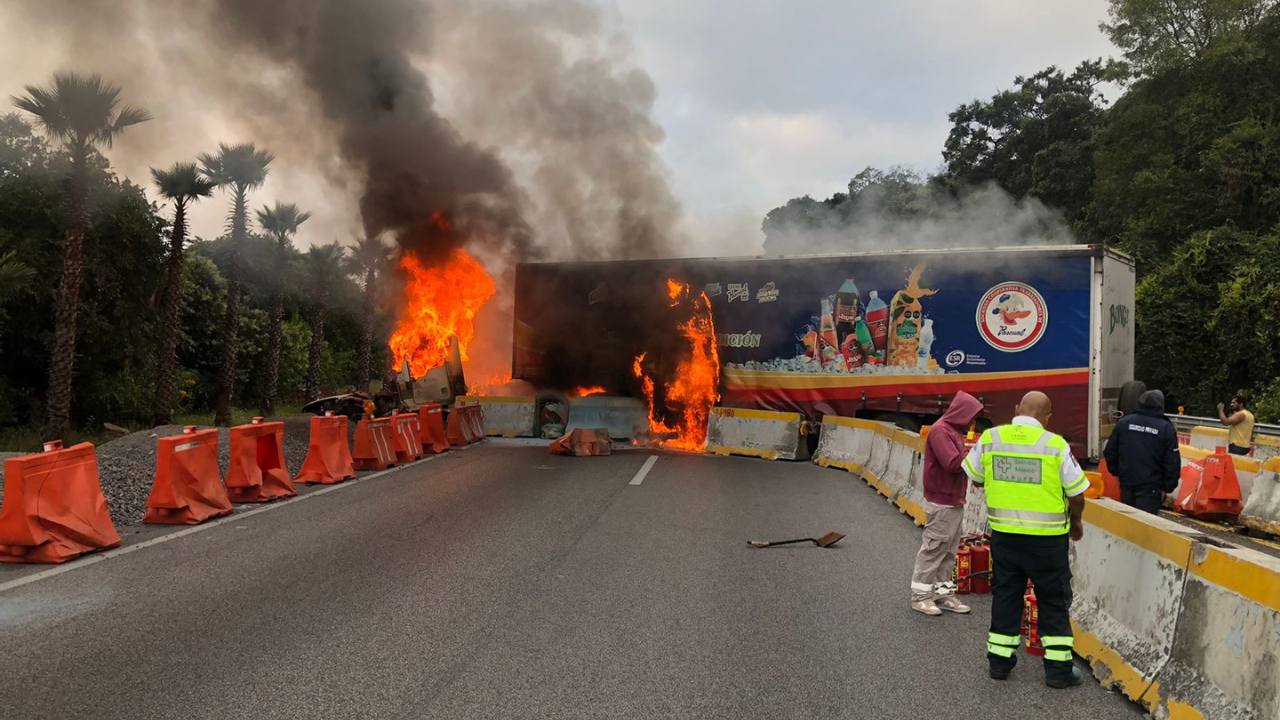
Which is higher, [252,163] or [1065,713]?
[252,163]

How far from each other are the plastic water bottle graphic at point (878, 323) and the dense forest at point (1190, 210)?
5.51 m

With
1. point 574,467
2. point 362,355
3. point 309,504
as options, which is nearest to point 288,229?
Result: point 362,355

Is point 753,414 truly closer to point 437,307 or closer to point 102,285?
point 437,307

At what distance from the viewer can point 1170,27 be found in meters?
30.9

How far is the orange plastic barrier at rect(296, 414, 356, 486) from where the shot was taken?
10.9m

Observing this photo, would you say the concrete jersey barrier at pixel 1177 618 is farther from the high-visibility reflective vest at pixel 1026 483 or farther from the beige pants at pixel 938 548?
the beige pants at pixel 938 548

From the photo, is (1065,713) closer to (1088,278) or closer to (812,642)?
(812,642)

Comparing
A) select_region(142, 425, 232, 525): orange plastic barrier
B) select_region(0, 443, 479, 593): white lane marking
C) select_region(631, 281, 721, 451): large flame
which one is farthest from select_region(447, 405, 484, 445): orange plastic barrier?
select_region(142, 425, 232, 525): orange plastic barrier

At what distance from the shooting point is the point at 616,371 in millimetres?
16938

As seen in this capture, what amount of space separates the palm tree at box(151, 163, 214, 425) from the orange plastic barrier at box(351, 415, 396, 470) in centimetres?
1335

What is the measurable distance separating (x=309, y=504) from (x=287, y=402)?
31.6 meters

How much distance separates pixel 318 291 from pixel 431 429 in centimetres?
1996

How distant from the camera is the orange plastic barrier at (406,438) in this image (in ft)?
44.3

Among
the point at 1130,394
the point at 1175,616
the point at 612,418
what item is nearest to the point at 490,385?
the point at 612,418
